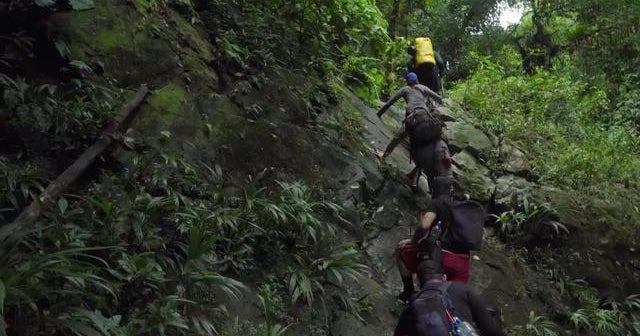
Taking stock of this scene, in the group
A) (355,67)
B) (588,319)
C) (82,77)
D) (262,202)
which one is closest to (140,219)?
(262,202)

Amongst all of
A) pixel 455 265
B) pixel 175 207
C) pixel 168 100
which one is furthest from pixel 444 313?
pixel 168 100

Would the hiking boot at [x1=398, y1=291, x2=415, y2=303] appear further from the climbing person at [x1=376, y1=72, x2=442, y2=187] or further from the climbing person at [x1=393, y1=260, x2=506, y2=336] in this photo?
the climbing person at [x1=376, y1=72, x2=442, y2=187]

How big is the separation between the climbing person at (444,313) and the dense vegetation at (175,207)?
4.24ft

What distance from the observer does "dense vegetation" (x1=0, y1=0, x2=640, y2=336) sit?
4020 mm

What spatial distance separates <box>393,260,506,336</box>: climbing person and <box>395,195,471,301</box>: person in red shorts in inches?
39.7

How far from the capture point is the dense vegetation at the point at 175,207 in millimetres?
4020

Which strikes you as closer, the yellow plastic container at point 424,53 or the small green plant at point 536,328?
the small green plant at point 536,328

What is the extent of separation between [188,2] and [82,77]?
9.19 feet

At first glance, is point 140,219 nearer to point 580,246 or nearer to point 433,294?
point 433,294

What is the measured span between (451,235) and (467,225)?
7.9 inches

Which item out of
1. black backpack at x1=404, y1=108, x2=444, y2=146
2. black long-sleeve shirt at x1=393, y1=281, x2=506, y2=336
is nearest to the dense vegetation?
black long-sleeve shirt at x1=393, y1=281, x2=506, y2=336

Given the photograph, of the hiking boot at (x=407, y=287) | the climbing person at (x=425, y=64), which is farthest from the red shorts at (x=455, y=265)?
the climbing person at (x=425, y=64)

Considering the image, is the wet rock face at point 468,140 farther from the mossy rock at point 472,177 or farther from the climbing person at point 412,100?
the climbing person at point 412,100

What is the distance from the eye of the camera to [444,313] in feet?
13.1
